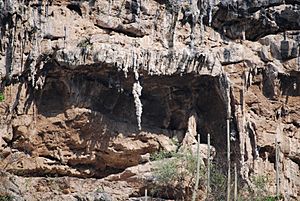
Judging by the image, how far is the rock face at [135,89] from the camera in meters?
22.6

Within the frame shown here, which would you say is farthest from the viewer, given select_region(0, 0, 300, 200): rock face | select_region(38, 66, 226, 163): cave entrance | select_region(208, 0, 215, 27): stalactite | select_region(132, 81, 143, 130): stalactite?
select_region(208, 0, 215, 27): stalactite

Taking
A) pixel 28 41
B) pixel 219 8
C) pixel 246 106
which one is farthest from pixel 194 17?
pixel 28 41

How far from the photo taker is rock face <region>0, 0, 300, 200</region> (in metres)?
22.6

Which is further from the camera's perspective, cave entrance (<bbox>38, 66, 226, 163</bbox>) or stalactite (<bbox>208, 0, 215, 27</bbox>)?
stalactite (<bbox>208, 0, 215, 27</bbox>)

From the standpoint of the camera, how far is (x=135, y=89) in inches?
901

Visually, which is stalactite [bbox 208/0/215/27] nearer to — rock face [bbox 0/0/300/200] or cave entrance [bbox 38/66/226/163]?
rock face [bbox 0/0/300/200]

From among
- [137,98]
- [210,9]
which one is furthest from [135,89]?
[210,9]

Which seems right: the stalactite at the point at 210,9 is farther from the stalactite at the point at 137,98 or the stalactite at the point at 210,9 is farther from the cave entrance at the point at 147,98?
the stalactite at the point at 137,98

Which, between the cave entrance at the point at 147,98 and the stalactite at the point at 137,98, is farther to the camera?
the cave entrance at the point at 147,98

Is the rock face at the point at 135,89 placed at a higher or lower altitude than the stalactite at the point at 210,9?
lower

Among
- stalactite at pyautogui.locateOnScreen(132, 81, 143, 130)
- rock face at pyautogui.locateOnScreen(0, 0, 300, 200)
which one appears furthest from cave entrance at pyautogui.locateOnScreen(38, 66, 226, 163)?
stalactite at pyautogui.locateOnScreen(132, 81, 143, 130)

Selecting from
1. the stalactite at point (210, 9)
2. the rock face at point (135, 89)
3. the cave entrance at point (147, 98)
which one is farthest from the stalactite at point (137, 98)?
the stalactite at point (210, 9)

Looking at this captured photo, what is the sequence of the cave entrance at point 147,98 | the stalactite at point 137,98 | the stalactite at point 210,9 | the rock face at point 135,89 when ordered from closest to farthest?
the rock face at point 135,89 < the stalactite at point 137,98 < the cave entrance at point 147,98 < the stalactite at point 210,9

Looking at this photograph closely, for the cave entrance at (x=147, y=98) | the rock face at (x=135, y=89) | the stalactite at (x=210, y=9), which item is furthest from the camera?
the stalactite at (x=210, y=9)
